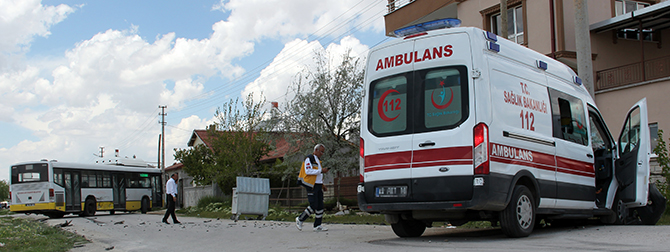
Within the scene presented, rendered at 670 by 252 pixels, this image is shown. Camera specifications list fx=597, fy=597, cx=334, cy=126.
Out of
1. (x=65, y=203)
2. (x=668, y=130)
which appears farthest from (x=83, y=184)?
(x=668, y=130)

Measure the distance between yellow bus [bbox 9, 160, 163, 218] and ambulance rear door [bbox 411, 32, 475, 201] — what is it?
70.4 ft

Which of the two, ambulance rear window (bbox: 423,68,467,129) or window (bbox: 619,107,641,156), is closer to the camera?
ambulance rear window (bbox: 423,68,467,129)

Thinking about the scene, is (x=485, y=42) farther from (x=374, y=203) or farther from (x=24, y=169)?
(x=24, y=169)

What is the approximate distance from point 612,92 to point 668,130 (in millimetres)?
2208

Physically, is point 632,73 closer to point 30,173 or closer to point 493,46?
point 493,46

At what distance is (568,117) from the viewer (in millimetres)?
8992

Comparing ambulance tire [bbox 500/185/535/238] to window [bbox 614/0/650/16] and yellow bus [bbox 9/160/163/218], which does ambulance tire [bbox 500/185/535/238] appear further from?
yellow bus [bbox 9/160/163/218]

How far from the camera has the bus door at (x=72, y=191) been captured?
25.8 meters

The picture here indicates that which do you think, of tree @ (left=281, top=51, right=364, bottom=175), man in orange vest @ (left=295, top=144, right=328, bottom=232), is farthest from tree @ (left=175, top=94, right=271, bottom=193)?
man in orange vest @ (left=295, top=144, right=328, bottom=232)

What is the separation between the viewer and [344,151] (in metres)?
20.7

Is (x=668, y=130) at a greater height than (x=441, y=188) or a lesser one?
greater

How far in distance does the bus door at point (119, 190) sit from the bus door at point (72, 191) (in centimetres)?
256

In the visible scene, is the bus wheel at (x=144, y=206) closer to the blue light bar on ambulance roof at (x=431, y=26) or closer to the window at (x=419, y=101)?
the window at (x=419, y=101)

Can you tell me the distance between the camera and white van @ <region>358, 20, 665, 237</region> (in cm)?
727
